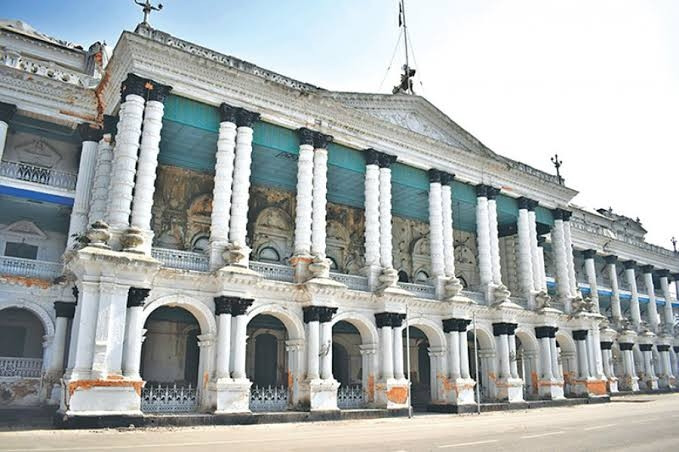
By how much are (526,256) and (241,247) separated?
17998 millimetres

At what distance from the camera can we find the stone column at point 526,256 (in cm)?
3075

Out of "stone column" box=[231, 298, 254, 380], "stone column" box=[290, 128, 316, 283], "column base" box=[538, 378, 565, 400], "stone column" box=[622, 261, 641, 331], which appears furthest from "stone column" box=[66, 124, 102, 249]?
"stone column" box=[622, 261, 641, 331]

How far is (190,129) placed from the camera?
22281 millimetres

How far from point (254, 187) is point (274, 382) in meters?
9.82

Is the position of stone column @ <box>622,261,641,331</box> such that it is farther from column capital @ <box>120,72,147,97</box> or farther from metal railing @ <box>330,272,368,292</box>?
column capital @ <box>120,72,147,97</box>

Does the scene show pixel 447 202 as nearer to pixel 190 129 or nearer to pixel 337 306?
pixel 337 306

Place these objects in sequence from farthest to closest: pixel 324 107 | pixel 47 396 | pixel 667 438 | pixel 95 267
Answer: pixel 324 107
pixel 47 396
pixel 95 267
pixel 667 438

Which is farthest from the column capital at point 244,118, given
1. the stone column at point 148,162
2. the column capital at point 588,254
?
the column capital at point 588,254

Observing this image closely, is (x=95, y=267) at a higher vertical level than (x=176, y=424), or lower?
higher

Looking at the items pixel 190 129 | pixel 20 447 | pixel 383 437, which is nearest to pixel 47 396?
pixel 20 447

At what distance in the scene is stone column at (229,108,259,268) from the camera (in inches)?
790

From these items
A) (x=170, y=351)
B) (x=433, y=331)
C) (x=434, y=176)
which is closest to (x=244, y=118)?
(x=434, y=176)

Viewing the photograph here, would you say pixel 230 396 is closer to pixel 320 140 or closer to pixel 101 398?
pixel 101 398

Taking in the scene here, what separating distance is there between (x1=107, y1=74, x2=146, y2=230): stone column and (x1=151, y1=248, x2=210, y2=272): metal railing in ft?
4.90
